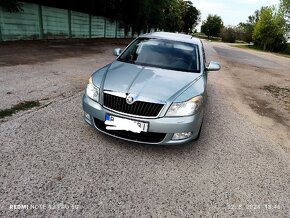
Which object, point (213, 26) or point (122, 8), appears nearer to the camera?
point (122, 8)

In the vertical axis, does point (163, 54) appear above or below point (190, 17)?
above

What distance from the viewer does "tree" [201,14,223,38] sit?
10606 cm

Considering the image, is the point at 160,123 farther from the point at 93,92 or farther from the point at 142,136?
the point at 93,92

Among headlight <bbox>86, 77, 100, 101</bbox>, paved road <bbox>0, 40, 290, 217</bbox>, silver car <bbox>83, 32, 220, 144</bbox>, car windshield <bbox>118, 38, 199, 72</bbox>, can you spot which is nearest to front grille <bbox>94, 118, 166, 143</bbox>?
silver car <bbox>83, 32, 220, 144</bbox>

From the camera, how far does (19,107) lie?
456 cm

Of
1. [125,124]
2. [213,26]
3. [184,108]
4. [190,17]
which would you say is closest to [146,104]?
[125,124]

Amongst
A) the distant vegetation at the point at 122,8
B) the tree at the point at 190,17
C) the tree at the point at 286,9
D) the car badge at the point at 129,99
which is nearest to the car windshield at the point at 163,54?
the car badge at the point at 129,99

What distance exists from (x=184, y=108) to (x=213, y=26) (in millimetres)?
111467

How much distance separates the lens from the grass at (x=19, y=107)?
13.8 ft

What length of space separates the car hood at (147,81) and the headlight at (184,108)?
142mm

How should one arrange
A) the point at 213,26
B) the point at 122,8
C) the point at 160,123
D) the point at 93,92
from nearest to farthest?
the point at 160,123 < the point at 93,92 < the point at 122,8 < the point at 213,26

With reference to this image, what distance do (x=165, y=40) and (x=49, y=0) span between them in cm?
1427

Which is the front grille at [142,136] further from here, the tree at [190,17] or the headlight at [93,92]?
the tree at [190,17]

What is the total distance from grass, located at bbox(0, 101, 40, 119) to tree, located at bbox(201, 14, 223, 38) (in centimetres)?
11074
